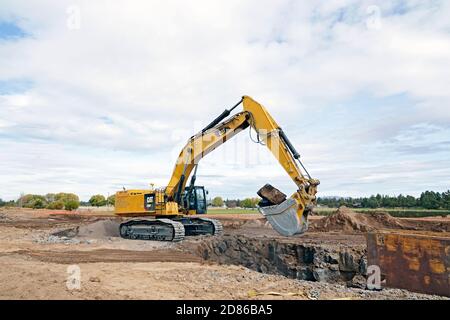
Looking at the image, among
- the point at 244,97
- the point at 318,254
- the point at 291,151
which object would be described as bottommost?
the point at 318,254

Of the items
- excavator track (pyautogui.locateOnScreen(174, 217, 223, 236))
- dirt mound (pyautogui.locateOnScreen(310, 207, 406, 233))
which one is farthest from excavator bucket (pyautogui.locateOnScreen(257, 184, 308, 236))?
dirt mound (pyautogui.locateOnScreen(310, 207, 406, 233))

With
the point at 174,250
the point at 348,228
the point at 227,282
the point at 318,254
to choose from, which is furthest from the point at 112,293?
the point at 348,228

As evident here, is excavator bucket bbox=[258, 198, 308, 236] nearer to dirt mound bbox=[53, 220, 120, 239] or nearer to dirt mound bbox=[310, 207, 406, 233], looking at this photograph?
dirt mound bbox=[53, 220, 120, 239]

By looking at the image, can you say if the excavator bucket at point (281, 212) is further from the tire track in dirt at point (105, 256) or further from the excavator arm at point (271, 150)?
the tire track in dirt at point (105, 256)

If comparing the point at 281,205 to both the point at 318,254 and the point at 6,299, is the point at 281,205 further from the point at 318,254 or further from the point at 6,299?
the point at 6,299

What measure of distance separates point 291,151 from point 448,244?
6.59m

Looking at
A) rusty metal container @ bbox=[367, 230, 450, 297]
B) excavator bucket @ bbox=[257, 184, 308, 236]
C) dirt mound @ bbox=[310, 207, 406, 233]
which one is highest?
excavator bucket @ bbox=[257, 184, 308, 236]

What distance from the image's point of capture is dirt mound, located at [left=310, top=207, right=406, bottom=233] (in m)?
24.3

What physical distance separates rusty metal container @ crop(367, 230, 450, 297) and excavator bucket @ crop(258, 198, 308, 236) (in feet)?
12.6

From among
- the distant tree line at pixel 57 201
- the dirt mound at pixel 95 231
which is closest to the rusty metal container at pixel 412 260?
the dirt mound at pixel 95 231

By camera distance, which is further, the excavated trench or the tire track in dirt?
the excavated trench

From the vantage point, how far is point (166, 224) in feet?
53.1

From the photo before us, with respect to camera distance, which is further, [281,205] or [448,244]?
[281,205]

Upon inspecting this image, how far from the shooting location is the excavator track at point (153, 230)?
15883mm
